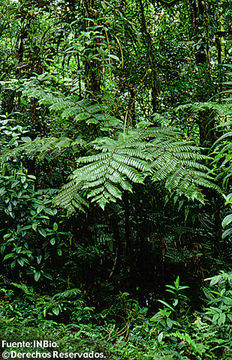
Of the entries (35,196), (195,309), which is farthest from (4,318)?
(195,309)

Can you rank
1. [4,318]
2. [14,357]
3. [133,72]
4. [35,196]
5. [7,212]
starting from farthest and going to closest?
[133,72] → [35,196] → [7,212] → [4,318] → [14,357]

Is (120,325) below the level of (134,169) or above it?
below

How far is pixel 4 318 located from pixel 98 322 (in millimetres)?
677

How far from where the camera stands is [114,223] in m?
2.47

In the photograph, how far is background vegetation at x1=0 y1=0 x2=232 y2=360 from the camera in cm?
186

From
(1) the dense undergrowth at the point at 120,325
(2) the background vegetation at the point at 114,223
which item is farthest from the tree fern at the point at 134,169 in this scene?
(1) the dense undergrowth at the point at 120,325

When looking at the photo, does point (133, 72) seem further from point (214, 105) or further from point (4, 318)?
point (4, 318)

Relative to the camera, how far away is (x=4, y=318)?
1.94 metres

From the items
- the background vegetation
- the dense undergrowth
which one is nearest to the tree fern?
the background vegetation

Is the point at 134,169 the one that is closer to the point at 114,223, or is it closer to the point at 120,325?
the point at 114,223

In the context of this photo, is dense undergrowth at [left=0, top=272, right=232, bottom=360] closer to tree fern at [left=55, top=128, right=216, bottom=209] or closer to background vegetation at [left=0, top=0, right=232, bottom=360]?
background vegetation at [left=0, top=0, right=232, bottom=360]

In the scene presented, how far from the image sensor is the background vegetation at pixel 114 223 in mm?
1862

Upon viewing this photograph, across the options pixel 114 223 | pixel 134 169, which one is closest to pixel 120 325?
pixel 114 223

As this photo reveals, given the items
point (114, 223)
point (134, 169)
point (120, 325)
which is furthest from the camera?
point (114, 223)
